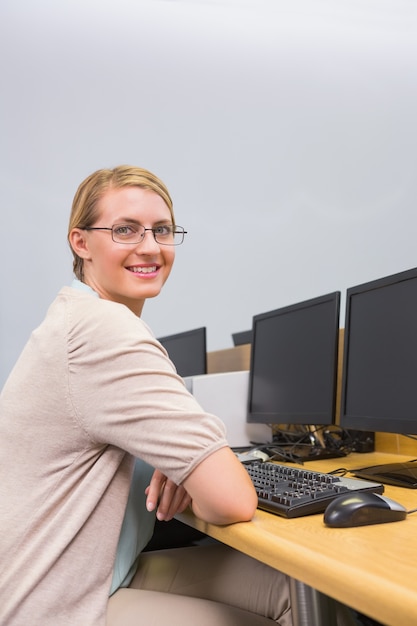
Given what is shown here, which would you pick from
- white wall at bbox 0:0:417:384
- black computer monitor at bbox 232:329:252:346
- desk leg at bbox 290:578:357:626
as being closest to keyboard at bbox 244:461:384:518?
desk leg at bbox 290:578:357:626

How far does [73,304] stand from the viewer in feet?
3.91

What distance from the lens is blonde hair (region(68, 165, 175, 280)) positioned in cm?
141

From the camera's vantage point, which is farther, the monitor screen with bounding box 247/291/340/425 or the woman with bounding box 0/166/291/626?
the monitor screen with bounding box 247/291/340/425

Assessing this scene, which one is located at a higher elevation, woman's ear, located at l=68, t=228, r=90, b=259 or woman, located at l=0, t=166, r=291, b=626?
woman's ear, located at l=68, t=228, r=90, b=259

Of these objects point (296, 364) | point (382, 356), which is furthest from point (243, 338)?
point (382, 356)

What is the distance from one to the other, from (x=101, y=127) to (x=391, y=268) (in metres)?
2.20

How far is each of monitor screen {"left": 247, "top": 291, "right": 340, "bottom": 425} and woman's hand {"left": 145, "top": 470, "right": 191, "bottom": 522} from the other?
69 centimetres

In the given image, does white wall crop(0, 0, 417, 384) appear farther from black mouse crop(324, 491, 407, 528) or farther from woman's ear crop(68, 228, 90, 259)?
black mouse crop(324, 491, 407, 528)

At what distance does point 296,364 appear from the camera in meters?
2.01

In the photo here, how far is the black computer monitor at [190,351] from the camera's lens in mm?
2688

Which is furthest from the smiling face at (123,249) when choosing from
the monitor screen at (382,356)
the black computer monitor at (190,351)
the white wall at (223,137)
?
the white wall at (223,137)

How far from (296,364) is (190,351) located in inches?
35.0

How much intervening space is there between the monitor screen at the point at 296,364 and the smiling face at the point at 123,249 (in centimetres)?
64

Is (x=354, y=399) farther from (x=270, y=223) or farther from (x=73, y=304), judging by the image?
(x=270, y=223)
